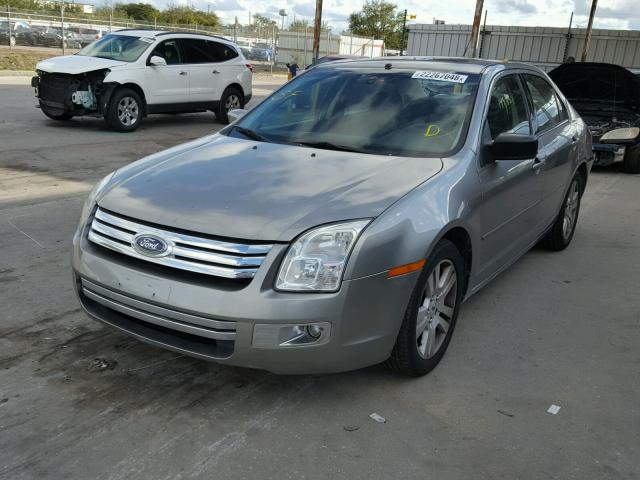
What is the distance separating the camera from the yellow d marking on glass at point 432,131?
3.69 meters

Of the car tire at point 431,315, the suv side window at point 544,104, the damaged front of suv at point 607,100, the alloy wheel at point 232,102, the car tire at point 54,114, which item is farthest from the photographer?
the alloy wheel at point 232,102

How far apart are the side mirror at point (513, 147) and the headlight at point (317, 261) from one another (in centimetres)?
135

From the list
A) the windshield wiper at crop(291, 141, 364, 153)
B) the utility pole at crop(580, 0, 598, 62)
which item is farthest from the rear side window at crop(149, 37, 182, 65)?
the utility pole at crop(580, 0, 598, 62)

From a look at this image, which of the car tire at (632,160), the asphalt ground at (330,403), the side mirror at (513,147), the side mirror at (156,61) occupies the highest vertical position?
the side mirror at (513,147)

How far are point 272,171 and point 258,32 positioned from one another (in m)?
41.3

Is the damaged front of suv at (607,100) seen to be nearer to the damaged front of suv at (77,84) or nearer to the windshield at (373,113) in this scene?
the windshield at (373,113)

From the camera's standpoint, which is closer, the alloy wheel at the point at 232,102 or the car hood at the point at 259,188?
the car hood at the point at 259,188

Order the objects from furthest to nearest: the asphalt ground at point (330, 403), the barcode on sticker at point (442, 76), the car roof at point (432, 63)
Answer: the car roof at point (432, 63)
the barcode on sticker at point (442, 76)
the asphalt ground at point (330, 403)

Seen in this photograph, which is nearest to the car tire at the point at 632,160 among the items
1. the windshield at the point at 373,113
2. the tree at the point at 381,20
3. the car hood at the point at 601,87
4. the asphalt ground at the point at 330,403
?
the car hood at the point at 601,87

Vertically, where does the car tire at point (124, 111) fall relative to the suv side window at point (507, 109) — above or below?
below

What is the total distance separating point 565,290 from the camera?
4.78 metres

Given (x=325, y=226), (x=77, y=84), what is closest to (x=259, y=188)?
(x=325, y=226)

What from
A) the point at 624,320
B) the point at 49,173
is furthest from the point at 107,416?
the point at 49,173

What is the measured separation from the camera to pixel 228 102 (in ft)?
43.0
